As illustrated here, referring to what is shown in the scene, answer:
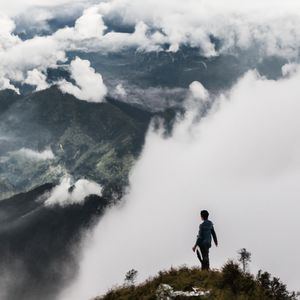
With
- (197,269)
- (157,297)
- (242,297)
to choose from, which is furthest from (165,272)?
(242,297)

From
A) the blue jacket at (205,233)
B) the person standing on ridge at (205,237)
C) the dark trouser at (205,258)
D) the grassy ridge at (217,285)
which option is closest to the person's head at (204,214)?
the person standing on ridge at (205,237)

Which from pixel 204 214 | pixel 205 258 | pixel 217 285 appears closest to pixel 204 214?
pixel 204 214

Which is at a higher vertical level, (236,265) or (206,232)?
(206,232)

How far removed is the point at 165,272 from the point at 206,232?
158 inches

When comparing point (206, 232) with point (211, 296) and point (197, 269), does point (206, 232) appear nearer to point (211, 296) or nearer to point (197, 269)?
point (197, 269)

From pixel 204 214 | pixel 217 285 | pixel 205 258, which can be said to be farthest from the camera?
pixel 205 258

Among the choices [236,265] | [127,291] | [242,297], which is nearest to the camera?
[242,297]

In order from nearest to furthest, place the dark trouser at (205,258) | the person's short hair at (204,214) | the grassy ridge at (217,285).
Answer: the grassy ridge at (217,285) < the person's short hair at (204,214) < the dark trouser at (205,258)

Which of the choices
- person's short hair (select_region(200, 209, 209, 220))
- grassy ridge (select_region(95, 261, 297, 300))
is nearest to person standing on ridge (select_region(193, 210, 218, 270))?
person's short hair (select_region(200, 209, 209, 220))

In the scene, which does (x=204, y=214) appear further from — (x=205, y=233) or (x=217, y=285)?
(x=217, y=285)

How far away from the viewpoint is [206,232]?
33094 mm

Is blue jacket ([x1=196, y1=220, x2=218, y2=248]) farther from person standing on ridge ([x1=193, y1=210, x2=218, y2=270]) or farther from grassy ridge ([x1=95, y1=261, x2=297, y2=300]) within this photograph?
grassy ridge ([x1=95, y1=261, x2=297, y2=300])

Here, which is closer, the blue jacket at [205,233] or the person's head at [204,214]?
the person's head at [204,214]

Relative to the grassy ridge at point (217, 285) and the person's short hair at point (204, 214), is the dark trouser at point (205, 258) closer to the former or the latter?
the grassy ridge at point (217, 285)
